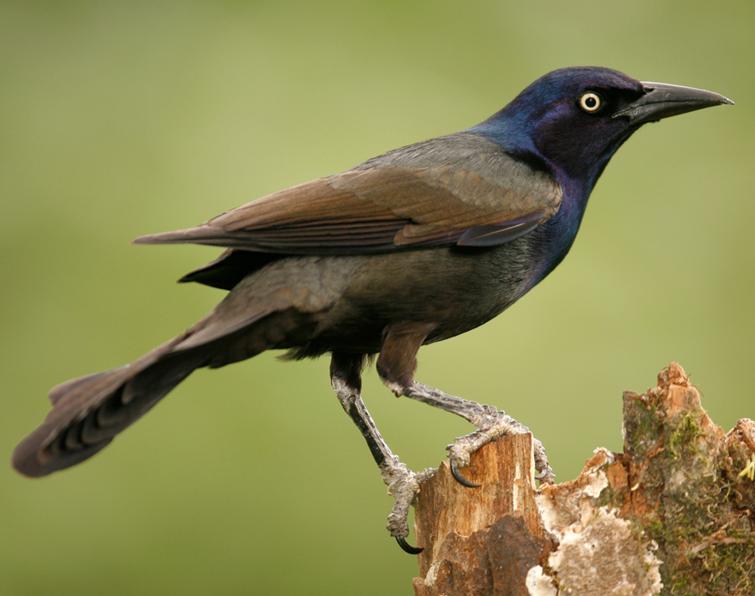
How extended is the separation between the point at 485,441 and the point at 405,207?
107 cm

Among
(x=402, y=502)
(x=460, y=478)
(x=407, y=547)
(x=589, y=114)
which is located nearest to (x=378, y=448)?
(x=402, y=502)

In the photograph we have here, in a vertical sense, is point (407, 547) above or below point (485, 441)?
below

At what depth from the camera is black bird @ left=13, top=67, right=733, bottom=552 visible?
492 cm

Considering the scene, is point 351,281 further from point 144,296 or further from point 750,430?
point 144,296

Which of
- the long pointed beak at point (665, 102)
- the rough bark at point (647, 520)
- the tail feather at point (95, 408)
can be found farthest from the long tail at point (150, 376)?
the long pointed beak at point (665, 102)

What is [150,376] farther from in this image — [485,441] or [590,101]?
[590,101]

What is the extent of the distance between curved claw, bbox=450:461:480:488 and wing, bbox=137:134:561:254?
103 centimetres

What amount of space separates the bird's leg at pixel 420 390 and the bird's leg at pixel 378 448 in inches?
14.2

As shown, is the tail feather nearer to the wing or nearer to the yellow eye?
the wing

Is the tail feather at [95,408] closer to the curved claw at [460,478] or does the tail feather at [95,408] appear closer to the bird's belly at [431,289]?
the bird's belly at [431,289]

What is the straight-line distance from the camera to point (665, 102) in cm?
571

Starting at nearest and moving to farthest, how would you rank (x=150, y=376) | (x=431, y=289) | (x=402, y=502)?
1. (x=150, y=376)
2. (x=431, y=289)
3. (x=402, y=502)

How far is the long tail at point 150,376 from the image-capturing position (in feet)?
15.0

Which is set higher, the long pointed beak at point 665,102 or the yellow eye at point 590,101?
the yellow eye at point 590,101
